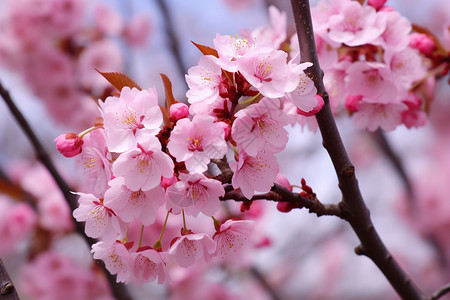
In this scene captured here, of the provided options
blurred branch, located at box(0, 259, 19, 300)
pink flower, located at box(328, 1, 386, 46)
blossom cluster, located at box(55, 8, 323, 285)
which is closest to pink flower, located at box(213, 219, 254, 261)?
blossom cluster, located at box(55, 8, 323, 285)

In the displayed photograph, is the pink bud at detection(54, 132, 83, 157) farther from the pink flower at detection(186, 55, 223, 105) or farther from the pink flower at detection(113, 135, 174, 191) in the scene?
the pink flower at detection(186, 55, 223, 105)

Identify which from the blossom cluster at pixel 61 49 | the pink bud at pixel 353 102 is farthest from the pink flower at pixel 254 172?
the blossom cluster at pixel 61 49

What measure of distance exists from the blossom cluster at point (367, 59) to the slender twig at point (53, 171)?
2.49 ft

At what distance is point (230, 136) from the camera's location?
2.66 feet

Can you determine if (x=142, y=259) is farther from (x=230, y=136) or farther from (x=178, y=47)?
(x=178, y=47)

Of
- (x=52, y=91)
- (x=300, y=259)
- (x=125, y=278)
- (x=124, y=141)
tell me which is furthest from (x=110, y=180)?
(x=300, y=259)

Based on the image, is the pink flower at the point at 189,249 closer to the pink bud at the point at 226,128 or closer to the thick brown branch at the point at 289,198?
the thick brown branch at the point at 289,198

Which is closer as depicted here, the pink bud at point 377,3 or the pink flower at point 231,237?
the pink flower at point 231,237

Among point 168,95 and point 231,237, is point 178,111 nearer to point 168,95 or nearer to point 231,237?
point 168,95

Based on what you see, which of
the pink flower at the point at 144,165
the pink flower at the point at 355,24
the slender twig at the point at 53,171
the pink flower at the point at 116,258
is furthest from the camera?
the slender twig at the point at 53,171

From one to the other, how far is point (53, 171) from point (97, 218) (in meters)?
0.51

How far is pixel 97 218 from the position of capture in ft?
2.83

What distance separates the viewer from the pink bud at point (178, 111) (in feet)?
2.67

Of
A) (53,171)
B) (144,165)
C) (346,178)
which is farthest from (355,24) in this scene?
(53,171)
